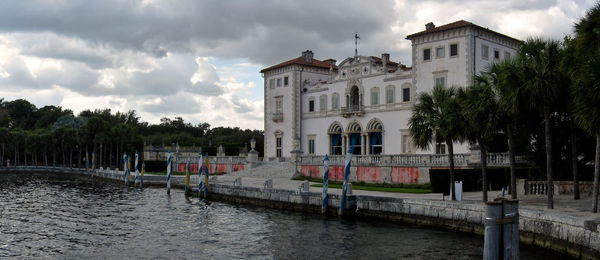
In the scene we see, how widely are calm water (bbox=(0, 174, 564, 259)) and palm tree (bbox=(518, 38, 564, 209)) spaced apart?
484 centimetres

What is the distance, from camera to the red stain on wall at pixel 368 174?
116 feet

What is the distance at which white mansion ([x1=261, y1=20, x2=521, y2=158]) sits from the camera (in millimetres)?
40281

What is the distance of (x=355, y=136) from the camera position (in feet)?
163

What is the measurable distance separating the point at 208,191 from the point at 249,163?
50.8 feet

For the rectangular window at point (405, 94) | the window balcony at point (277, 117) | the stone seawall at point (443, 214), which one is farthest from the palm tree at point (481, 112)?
the window balcony at point (277, 117)

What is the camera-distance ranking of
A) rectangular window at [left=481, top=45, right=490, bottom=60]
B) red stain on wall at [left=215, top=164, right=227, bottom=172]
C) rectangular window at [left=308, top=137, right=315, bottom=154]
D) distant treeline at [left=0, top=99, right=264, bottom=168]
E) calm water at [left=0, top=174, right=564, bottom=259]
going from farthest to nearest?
distant treeline at [left=0, top=99, right=264, bottom=168], rectangular window at [left=308, top=137, right=315, bottom=154], red stain on wall at [left=215, top=164, right=227, bottom=172], rectangular window at [left=481, top=45, right=490, bottom=60], calm water at [left=0, top=174, right=564, bottom=259]

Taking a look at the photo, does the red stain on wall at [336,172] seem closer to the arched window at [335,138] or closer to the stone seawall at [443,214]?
the stone seawall at [443,214]

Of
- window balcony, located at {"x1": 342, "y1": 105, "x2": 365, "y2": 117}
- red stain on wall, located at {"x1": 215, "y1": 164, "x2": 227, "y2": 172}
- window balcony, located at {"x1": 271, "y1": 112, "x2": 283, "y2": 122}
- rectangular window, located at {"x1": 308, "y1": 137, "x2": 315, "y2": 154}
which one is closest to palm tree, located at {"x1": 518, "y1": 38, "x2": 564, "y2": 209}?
window balcony, located at {"x1": 342, "y1": 105, "x2": 365, "y2": 117}

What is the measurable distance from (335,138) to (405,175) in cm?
1887

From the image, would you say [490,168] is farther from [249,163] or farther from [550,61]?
[249,163]

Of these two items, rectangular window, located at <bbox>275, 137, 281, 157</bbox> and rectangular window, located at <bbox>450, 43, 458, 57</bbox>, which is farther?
rectangular window, located at <bbox>275, 137, 281, 157</bbox>

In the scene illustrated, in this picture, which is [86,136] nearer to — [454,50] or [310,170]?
[310,170]

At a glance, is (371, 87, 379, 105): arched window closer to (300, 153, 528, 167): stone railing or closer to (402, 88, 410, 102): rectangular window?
(402, 88, 410, 102): rectangular window

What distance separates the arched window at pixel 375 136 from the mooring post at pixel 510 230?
38.7m
